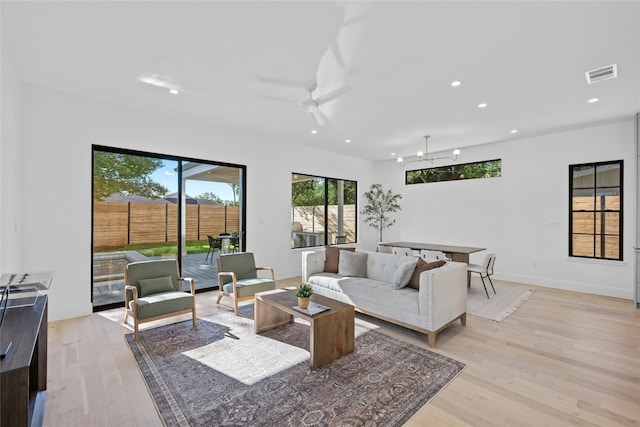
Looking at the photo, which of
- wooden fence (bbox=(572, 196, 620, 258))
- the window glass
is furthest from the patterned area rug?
the window glass

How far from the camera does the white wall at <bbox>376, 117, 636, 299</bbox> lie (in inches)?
195

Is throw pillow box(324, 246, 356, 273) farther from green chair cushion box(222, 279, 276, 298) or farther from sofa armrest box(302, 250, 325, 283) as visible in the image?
green chair cushion box(222, 279, 276, 298)

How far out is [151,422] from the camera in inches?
77.0

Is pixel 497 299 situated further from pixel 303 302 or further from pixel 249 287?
pixel 249 287

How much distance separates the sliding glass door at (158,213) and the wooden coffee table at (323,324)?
2.23 m

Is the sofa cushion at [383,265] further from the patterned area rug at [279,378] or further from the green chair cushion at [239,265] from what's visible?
the green chair cushion at [239,265]

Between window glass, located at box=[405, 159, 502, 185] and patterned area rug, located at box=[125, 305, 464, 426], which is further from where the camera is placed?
window glass, located at box=[405, 159, 502, 185]

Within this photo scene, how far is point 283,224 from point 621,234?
6.06 meters

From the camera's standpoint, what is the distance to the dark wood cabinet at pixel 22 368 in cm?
122

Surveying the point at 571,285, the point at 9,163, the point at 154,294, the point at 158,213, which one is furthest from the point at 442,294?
the point at 9,163

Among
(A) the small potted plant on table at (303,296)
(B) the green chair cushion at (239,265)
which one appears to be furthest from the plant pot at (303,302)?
(B) the green chair cushion at (239,265)

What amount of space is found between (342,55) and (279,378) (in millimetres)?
2993

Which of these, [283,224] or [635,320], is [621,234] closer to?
[635,320]

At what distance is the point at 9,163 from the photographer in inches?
114
